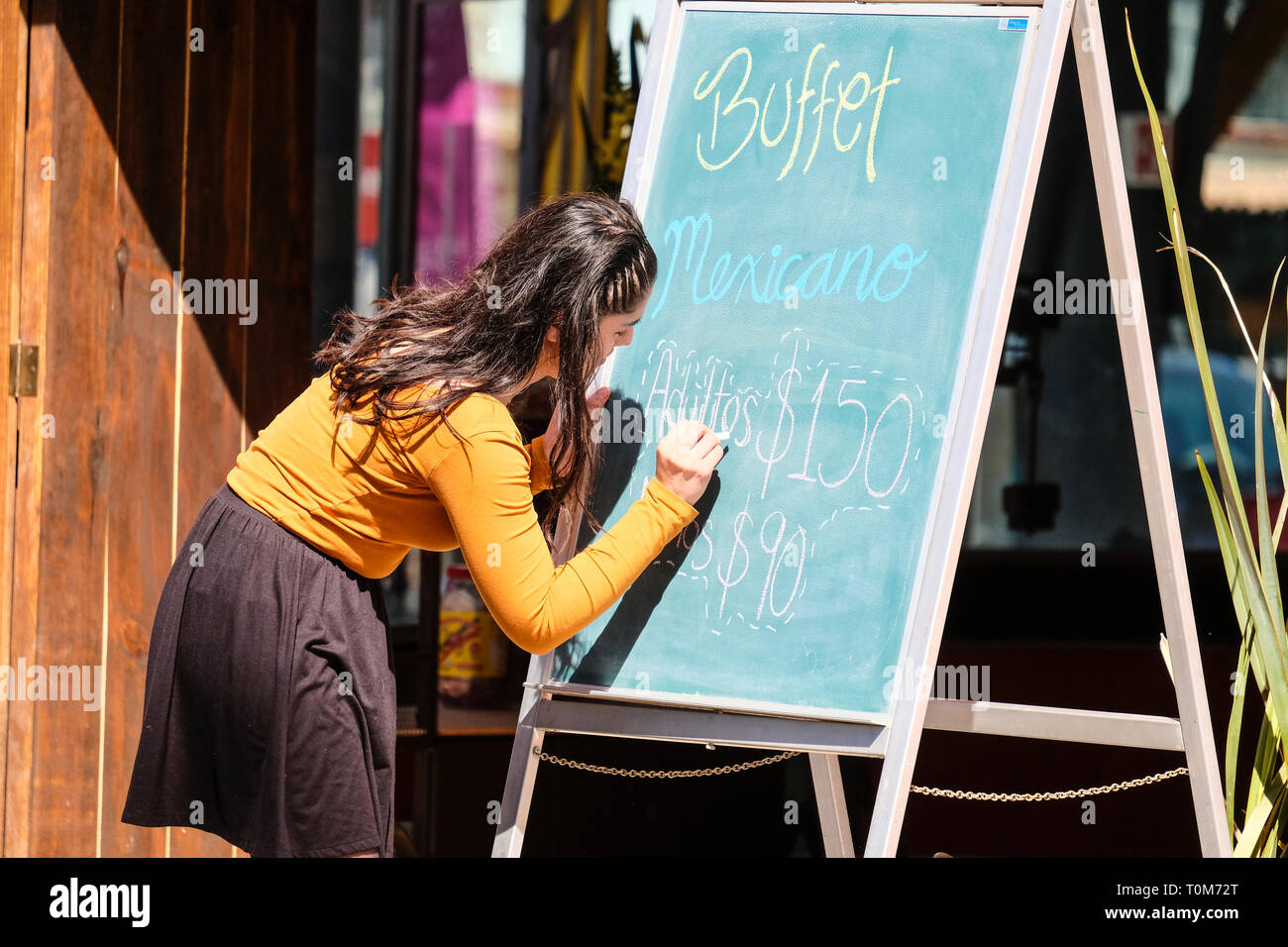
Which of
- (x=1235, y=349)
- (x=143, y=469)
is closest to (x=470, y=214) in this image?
(x=143, y=469)

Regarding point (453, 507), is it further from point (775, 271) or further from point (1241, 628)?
point (1241, 628)

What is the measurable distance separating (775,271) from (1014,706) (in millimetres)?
850

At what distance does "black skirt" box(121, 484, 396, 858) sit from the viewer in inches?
71.0

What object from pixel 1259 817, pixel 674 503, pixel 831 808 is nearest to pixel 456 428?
pixel 674 503

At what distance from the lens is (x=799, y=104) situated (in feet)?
6.88

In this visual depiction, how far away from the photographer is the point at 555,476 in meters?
2.04

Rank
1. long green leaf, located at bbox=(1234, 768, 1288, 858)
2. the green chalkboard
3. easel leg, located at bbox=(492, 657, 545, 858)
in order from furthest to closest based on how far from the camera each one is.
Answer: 1. long green leaf, located at bbox=(1234, 768, 1288, 858)
2. easel leg, located at bbox=(492, 657, 545, 858)
3. the green chalkboard

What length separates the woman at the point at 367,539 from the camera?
1762 millimetres

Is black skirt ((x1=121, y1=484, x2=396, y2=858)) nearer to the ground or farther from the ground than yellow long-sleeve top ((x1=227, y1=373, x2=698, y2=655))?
nearer to the ground

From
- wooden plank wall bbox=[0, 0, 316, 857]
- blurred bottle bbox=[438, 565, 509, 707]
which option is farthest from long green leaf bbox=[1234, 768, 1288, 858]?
wooden plank wall bbox=[0, 0, 316, 857]

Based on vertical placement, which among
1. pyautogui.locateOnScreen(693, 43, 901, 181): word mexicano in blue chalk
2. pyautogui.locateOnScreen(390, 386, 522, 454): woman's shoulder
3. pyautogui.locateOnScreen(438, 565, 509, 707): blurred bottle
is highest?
pyautogui.locateOnScreen(693, 43, 901, 181): word mexicano in blue chalk

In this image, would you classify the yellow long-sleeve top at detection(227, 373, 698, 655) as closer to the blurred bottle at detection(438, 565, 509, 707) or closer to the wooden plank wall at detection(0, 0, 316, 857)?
the wooden plank wall at detection(0, 0, 316, 857)
